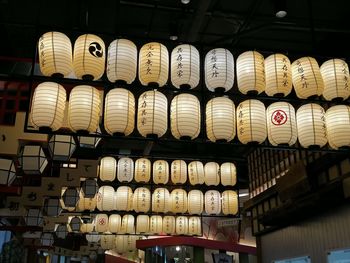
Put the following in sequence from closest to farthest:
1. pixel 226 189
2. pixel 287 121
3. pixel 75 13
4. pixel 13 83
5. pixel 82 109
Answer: pixel 82 109, pixel 287 121, pixel 13 83, pixel 75 13, pixel 226 189

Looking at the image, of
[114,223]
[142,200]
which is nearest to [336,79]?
[142,200]

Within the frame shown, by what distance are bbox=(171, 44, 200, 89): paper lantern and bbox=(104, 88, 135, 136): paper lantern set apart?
2.67ft

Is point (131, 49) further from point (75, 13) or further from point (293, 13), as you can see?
point (293, 13)

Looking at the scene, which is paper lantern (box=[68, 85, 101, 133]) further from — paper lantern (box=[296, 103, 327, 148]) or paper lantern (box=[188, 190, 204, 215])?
paper lantern (box=[188, 190, 204, 215])

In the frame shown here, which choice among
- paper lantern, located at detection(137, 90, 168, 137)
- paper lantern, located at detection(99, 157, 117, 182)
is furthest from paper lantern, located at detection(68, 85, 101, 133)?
paper lantern, located at detection(99, 157, 117, 182)

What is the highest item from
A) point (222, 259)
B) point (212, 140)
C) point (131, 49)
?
point (131, 49)

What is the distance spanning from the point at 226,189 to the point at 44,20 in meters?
7.98

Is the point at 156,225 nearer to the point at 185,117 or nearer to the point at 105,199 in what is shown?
the point at 105,199

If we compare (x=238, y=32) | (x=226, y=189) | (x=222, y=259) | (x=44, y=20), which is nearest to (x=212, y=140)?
(x=238, y=32)

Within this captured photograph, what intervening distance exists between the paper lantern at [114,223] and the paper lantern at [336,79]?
10.6m

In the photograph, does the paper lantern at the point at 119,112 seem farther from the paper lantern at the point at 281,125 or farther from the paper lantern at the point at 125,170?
the paper lantern at the point at 125,170

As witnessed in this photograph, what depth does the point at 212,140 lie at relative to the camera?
6.49 m

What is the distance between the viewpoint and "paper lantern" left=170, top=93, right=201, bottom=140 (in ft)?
20.7

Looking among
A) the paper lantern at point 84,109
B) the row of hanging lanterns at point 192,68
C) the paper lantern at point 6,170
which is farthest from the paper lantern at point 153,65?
the paper lantern at point 6,170
